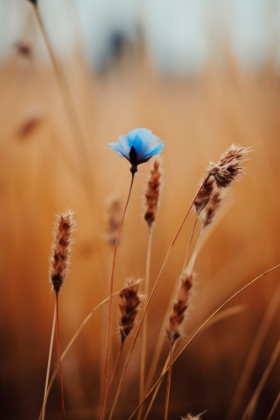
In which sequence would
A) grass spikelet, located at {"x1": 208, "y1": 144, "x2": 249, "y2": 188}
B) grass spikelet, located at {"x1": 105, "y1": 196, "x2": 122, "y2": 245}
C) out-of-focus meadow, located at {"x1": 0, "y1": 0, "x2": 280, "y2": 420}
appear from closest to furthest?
grass spikelet, located at {"x1": 208, "y1": 144, "x2": 249, "y2": 188} < grass spikelet, located at {"x1": 105, "y1": 196, "x2": 122, "y2": 245} < out-of-focus meadow, located at {"x1": 0, "y1": 0, "x2": 280, "y2": 420}

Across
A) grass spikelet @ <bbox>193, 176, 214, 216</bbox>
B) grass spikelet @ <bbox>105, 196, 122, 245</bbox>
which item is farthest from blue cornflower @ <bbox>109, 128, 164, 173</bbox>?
grass spikelet @ <bbox>105, 196, 122, 245</bbox>

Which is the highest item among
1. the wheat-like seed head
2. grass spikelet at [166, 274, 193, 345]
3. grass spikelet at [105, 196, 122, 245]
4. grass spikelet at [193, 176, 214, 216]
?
grass spikelet at [105, 196, 122, 245]

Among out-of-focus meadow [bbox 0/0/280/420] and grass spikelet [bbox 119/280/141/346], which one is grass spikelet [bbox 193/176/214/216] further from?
out-of-focus meadow [bbox 0/0/280/420]

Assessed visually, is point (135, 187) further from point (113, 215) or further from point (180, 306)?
point (180, 306)

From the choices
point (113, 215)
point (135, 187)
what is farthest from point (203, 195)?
point (135, 187)

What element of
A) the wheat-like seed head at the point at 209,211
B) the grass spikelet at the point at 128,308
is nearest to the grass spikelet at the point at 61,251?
the grass spikelet at the point at 128,308

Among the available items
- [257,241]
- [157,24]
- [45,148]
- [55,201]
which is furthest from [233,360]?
[157,24]
